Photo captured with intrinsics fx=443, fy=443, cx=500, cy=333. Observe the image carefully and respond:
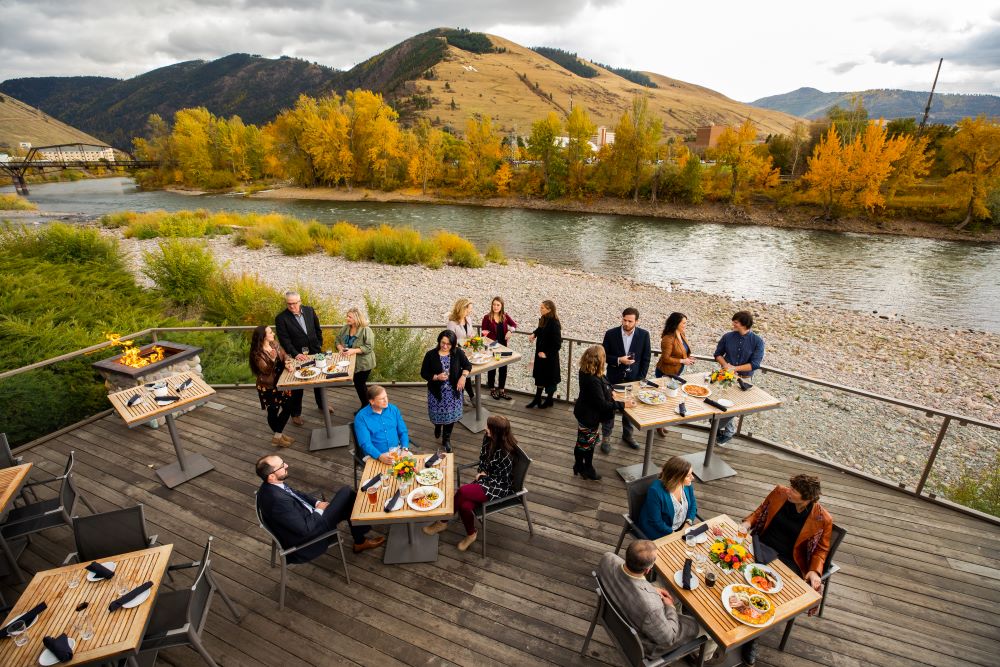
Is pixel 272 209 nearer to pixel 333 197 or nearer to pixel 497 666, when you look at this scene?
pixel 333 197

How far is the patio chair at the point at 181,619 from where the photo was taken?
3.25 meters

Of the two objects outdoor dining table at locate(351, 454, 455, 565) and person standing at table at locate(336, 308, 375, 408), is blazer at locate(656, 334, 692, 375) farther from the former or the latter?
person standing at table at locate(336, 308, 375, 408)

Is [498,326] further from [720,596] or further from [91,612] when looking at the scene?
[91,612]

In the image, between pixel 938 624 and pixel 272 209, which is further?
pixel 272 209

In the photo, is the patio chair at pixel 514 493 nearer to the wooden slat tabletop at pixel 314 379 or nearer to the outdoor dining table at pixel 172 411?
the wooden slat tabletop at pixel 314 379

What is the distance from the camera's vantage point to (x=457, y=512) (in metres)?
5.04

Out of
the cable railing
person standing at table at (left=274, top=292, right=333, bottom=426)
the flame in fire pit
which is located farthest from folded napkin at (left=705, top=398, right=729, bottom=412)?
the flame in fire pit

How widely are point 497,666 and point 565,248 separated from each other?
98.1 ft

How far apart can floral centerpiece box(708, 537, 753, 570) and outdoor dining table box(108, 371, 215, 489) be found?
6273mm

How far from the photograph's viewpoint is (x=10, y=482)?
4.54 m

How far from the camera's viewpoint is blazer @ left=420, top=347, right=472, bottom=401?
5977 millimetres

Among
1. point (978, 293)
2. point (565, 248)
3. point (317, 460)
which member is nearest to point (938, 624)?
point (317, 460)

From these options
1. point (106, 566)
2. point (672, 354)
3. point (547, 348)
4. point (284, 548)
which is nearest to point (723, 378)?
point (672, 354)

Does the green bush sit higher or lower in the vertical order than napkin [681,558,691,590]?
lower
